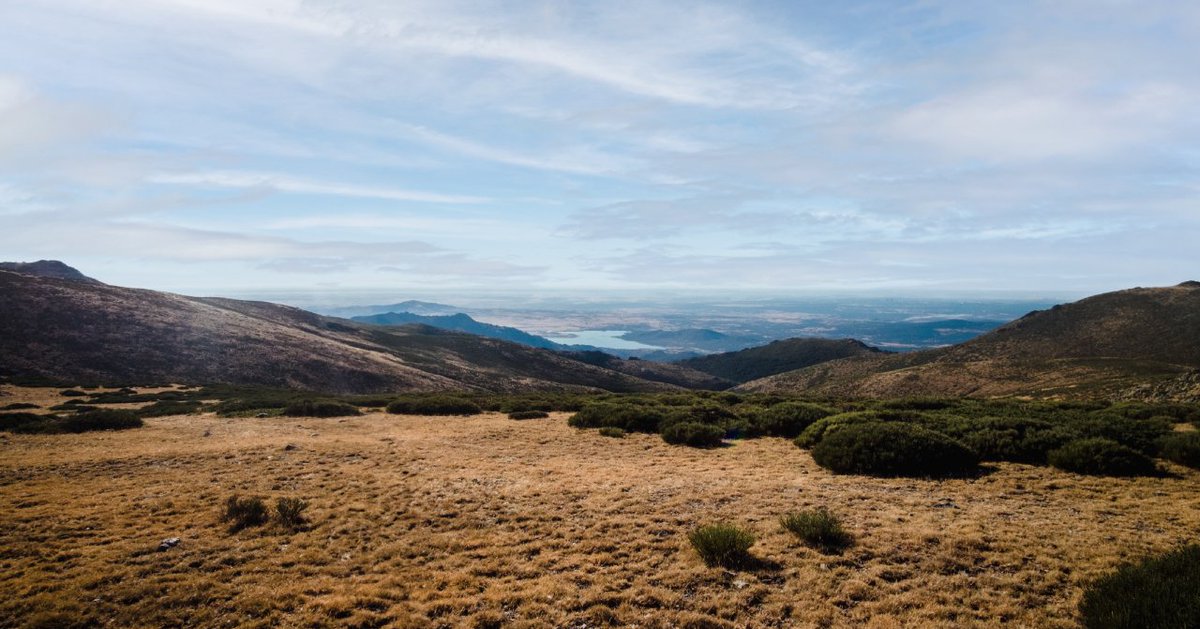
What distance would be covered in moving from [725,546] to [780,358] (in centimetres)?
17058

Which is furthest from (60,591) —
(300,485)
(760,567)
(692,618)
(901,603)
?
(901,603)

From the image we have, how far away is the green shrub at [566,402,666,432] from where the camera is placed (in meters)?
23.5

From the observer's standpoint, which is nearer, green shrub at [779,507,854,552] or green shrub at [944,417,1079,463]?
green shrub at [779,507,854,552]

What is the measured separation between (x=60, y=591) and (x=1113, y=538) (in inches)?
748

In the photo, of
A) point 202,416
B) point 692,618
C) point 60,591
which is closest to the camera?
point 692,618

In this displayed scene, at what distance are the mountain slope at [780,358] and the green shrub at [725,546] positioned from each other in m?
154

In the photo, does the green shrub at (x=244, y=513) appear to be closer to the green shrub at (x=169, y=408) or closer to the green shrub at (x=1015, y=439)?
the green shrub at (x=1015, y=439)

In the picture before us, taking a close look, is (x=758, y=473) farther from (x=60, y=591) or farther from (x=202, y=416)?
(x=202, y=416)

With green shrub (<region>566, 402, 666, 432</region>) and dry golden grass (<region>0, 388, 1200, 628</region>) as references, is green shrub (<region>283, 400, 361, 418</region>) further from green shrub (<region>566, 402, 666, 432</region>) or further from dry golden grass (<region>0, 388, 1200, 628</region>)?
green shrub (<region>566, 402, 666, 432</region>)

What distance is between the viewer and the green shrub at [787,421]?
21578 mm

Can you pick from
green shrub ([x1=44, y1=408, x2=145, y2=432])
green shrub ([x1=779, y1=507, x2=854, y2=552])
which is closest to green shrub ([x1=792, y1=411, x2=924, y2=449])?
green shrub ([x1=779, y1=507, x2=854, y2=552])

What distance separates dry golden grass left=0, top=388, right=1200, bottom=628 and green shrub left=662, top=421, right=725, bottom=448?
2.87 meters

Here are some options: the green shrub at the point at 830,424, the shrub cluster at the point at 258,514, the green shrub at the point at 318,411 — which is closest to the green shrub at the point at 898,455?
the green shrub at the point at 830,424

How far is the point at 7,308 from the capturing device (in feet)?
197
